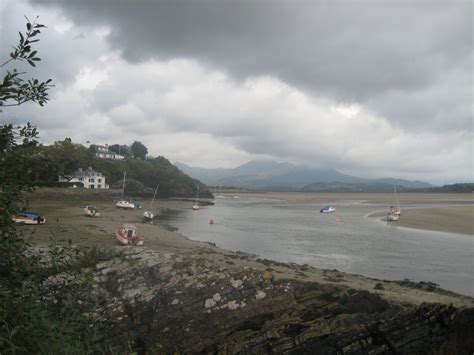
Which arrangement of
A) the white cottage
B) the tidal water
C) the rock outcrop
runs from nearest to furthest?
the rock outcrop < the tidal water < the white cottage

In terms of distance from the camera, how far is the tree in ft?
520

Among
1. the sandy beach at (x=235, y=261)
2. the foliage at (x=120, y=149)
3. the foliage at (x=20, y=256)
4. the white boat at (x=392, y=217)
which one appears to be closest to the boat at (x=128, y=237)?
the sandy beach at (x=235, y=261)

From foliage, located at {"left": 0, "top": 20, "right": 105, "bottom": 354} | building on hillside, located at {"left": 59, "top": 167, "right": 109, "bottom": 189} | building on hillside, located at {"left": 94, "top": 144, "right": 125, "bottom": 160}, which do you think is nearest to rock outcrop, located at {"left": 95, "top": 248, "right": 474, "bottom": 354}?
foliage, located at {"left": 0, "top": 20, "right": 105, "bottom": 354}

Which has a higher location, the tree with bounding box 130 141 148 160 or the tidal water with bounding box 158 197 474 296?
the tree with bounding box 130 141 148 160

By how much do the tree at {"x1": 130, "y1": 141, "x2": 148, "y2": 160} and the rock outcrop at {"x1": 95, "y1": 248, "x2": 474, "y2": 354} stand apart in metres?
156

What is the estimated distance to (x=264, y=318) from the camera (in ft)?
Answer: 25.8

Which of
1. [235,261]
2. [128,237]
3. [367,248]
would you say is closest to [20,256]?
[235,261]

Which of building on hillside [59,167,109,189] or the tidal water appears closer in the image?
the tidal water

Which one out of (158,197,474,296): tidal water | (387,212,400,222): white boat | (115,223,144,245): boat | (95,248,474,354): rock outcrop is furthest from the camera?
(387,212,400,222): white boat

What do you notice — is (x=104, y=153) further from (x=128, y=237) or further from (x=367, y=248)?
(x=367, y=248)

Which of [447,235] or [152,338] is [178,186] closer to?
[447,235]

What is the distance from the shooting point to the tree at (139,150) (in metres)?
158

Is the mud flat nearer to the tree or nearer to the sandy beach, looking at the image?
the sandy beach

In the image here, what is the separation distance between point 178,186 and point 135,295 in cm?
11189
